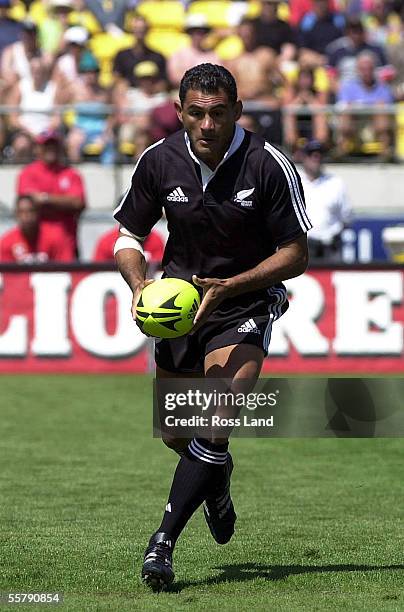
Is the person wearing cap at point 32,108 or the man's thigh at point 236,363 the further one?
the person wearing cap at point 32,108

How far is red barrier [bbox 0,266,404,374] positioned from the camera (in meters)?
14.6

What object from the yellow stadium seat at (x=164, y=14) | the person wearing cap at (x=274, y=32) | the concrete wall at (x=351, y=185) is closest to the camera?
the concrete wall at (x=351, y=185)

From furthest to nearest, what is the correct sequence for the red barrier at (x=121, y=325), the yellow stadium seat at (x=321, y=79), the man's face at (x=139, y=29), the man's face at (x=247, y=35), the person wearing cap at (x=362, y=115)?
1. the yellow stadium seat at (x=321, y=79)
2. the man's face at (x=139, y=29)
3. the man's face at (x=247, y=35)
4. the person wearing cap at (x=362, y=115)
5. the red barrier at (x=121, y=325)

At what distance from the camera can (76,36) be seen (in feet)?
60.9

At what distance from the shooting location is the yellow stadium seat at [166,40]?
20.1m

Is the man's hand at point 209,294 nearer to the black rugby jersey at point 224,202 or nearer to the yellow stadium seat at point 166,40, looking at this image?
the black rugby jersey at point 224,202

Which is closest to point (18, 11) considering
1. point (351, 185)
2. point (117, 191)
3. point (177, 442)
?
point (117, 191)

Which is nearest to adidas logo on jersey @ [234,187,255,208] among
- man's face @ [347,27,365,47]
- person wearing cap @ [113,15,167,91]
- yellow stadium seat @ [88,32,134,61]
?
person wearing cap @ [113,15,167,91]

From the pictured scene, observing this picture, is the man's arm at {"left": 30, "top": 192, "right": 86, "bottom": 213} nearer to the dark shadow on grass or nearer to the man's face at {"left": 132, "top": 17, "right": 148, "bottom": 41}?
the man's face at {"left": 132, "top": 17, "right": 148, "bottom": 41}

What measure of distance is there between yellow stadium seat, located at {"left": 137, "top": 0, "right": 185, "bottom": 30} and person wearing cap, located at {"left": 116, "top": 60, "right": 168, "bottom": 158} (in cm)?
219

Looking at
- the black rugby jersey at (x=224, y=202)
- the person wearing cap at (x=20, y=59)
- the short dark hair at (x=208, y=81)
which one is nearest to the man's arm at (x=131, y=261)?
the black rugby jersey at (x=224, y=202)

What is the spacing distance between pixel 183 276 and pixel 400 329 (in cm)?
859

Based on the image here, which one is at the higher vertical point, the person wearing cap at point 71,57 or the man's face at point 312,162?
the person wearing cap at point 71,57

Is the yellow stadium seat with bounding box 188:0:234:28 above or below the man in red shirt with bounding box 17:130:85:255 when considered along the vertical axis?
above
